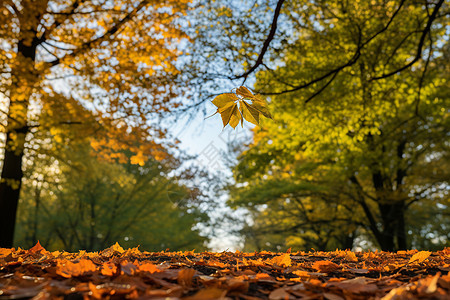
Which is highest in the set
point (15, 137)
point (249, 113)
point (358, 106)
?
point (358, 106)

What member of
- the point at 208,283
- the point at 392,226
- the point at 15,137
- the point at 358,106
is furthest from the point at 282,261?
the point at 392,226

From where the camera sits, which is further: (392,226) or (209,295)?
(392,226)

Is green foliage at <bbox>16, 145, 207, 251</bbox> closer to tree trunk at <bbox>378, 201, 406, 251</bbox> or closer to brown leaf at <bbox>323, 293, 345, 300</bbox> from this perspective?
tree trunk at <bbox>378, 201, 406, 251</bbox>

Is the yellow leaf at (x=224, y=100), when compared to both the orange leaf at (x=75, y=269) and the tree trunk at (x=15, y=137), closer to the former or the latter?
the orange leaf at (x=75, y=269)

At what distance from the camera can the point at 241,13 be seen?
538 cm

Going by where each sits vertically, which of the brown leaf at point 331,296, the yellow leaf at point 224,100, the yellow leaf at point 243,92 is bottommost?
the brown leaf at point 331,296

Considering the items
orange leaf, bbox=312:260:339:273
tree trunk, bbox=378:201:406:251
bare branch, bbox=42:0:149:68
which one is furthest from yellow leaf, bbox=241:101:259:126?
tree trunk, bbox=378:201:406:251

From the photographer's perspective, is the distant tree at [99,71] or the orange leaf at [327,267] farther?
the distant tree at [99,71]

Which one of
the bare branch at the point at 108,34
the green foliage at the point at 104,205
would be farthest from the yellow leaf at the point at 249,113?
the green foliage at the point at 104,205

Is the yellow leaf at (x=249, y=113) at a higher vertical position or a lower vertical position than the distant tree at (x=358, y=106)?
lower

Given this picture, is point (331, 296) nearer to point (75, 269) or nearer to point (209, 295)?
point (209, 295)

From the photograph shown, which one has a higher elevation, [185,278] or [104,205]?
[104,205]

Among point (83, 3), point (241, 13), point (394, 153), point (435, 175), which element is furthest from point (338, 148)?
point (83, 3)

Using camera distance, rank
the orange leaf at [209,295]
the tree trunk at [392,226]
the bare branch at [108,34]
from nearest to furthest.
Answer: the orange leaf at [209,295]
the bare branch at [108,34]
the tree trunk at [392,226]
